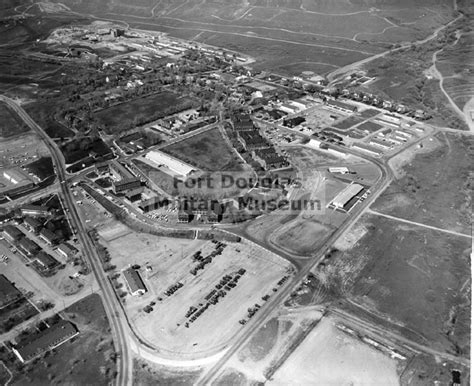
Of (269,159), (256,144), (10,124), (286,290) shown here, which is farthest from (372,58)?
(286,290)

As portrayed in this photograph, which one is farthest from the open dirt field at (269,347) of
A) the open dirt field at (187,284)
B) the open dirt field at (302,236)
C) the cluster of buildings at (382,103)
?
the cluster of buildings at (382,103)

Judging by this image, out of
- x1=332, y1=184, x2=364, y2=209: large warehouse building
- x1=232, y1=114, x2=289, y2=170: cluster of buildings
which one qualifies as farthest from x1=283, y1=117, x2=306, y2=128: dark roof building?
x1=332, y1=184, x2=364, y2=209: large warehouse building

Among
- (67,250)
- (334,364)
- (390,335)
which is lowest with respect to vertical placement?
(334,364)

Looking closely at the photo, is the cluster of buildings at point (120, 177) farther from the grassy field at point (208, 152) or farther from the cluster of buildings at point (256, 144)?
the cluster of buildings at point (256, 144)

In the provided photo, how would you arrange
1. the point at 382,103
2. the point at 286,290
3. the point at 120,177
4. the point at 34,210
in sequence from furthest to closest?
the point at 382,103, the point at 120,177, the point at 34,210, the point at 286,290

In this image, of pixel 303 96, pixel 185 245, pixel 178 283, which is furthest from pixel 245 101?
pixel 178 283

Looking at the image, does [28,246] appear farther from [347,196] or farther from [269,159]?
[347,196]

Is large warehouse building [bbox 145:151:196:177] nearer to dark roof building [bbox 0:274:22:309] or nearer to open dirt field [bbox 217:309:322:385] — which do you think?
dark roof building [bbox 0:274:22:309]

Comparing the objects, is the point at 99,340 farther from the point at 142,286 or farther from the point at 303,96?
the point at 303,96
